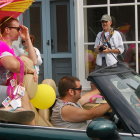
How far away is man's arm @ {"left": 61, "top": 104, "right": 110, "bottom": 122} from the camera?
13.1 feet

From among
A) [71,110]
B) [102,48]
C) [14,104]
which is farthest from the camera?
[102,48]

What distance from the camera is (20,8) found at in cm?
490

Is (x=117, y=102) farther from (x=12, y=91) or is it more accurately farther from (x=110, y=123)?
(x=12, y=91)

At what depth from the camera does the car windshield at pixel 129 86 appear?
3.56 meters

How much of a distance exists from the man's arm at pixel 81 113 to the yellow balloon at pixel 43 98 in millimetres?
269

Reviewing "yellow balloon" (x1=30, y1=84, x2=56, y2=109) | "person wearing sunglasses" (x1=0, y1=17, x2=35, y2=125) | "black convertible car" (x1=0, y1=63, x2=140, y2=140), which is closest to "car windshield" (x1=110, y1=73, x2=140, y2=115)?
"black convertible car" (x1=0, y1=63, x2=140, y2=140)

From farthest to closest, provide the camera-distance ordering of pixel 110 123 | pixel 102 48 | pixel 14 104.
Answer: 1. pixel 102 48
2. pixel 14 104
3. pixel 110 123

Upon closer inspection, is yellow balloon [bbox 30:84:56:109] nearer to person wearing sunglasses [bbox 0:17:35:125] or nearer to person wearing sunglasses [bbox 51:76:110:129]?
person wearing sunglasses [bbox 51:76:110:129]

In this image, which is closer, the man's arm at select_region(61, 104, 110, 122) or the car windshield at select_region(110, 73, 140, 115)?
the car windshield at select_region(110, 73, 140, 115)

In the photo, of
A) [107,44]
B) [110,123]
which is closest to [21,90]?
[110,123]

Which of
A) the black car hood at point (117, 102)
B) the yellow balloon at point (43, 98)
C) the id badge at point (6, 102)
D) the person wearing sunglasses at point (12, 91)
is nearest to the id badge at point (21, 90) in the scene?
the person wearing sunglasses at point (12, 91)

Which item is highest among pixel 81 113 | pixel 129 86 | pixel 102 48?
pixel 102 48

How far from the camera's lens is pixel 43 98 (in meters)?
4.54

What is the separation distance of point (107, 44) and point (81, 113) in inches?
165
